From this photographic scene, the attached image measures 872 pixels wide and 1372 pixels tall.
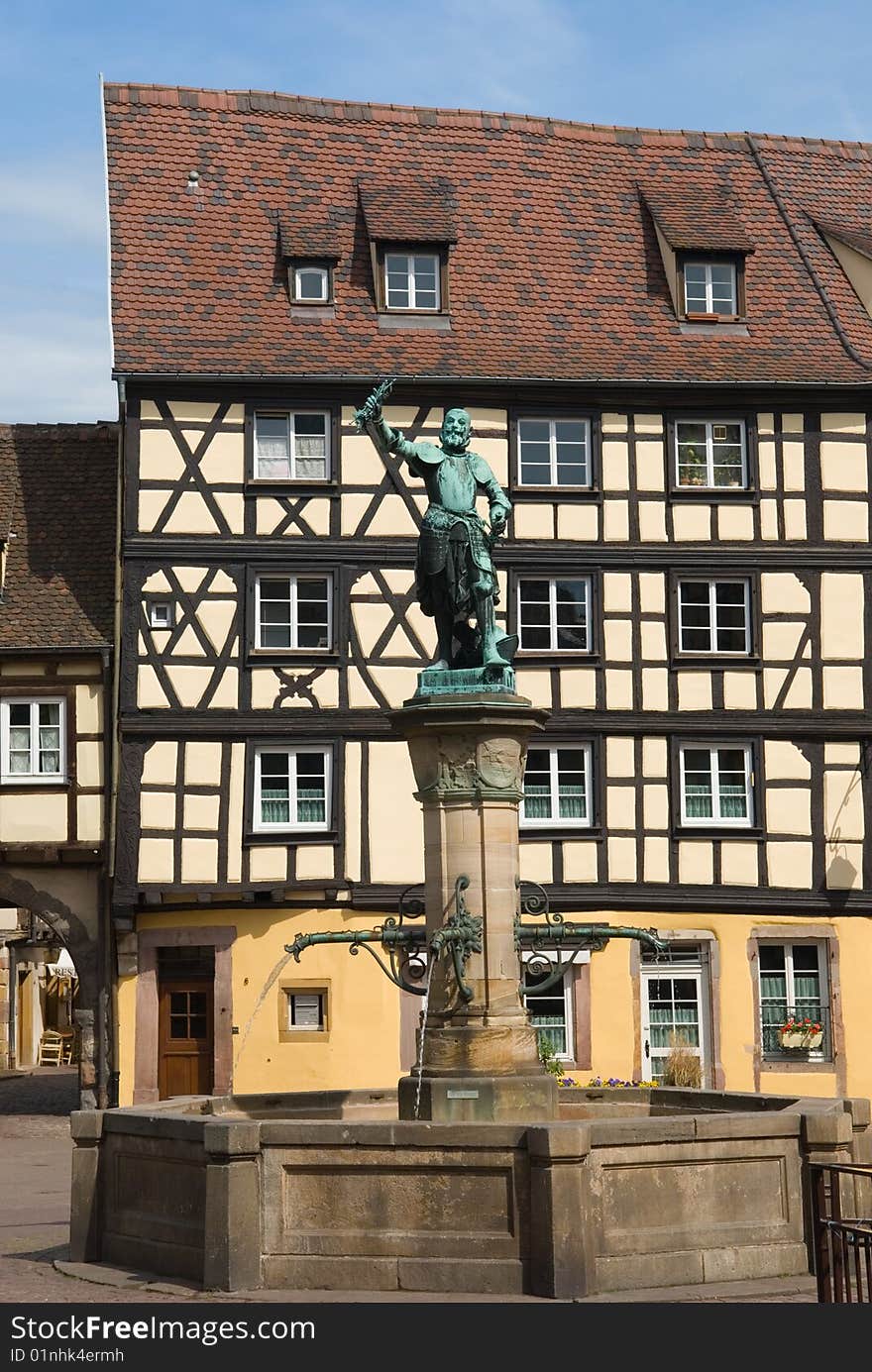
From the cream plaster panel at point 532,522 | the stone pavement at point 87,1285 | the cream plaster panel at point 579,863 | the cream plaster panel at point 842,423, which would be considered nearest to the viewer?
the stone pavement at point 87,1285

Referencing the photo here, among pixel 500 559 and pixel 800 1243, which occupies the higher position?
pixel 500 559

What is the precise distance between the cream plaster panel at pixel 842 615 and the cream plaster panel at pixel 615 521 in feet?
9.32

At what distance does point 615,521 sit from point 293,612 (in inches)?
181

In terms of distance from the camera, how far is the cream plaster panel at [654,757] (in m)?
27.6

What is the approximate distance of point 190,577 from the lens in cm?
2708

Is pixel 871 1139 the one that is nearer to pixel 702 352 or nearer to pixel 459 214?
pixel 702 352

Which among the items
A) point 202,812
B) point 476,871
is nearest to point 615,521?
point 202,812

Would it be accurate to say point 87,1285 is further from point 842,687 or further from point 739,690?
point 842,687

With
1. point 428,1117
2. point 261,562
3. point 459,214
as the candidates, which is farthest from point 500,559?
point 428,1117

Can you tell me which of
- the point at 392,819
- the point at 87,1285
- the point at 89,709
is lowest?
the point at 87,1285

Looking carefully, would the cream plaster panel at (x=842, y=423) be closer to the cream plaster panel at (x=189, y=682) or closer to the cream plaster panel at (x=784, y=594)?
the cream plaster panel at (x=784, y=594)

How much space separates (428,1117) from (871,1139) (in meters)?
3.09

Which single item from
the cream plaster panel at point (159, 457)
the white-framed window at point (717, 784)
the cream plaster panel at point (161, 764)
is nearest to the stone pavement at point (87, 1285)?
the cream plaster panel at point (161, 764)

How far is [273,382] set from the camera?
27422 mm
